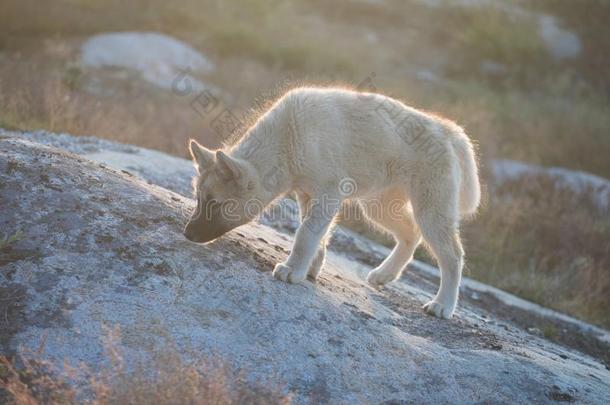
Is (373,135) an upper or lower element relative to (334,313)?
upper

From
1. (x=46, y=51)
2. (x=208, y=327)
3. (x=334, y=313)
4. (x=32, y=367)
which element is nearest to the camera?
(x=32, y=367)

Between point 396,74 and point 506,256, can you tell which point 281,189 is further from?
point 396,74

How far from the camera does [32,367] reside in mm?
3102

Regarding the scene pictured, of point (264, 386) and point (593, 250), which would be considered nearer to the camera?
point (264, 386)

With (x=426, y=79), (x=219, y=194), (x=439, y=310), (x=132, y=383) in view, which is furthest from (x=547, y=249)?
(x=426, y=79)

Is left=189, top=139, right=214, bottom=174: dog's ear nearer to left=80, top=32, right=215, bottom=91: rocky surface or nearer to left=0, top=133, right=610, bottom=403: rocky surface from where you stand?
left=0, top=133, right=610, bottom=403: rocky surface

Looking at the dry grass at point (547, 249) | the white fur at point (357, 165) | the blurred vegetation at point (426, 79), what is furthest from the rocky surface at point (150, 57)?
the white fur at point (357, 165)

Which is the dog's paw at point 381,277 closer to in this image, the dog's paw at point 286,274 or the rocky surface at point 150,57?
the dog's paw at point 286,274

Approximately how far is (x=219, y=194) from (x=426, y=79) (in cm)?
1802

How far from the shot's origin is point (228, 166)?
14.9 ft

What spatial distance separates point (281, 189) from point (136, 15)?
1700 cm

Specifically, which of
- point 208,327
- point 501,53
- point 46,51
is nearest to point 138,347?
point 208,327

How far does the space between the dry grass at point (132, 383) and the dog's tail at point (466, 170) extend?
3250 millimetres

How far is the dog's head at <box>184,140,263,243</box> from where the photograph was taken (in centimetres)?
461
